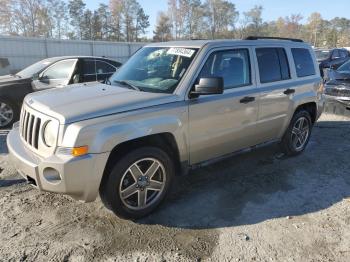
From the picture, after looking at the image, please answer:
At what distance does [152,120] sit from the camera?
3.79 m

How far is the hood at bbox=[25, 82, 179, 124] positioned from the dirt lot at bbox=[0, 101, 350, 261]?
4.05 ft

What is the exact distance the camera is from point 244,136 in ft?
16.2

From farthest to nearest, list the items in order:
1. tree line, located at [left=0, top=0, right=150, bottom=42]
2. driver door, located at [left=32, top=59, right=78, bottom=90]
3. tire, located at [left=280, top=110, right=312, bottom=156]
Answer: tree line, located at [left=0, top=0, right=150, bottom=42]
driver door, located at [left=32, top=59, right=78, bottom=90]
tire, located at [left=280, top=110, right=312, bottom=156]

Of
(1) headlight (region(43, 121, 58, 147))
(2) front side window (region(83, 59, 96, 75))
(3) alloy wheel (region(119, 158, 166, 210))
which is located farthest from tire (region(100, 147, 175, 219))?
Result: (2) front side window (region(83, 59, 96, 75))

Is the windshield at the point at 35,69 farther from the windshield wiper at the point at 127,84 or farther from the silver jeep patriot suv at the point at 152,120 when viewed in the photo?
the windshield wiper at the point at 127,84

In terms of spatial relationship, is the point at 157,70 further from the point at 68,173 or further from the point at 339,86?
the point at 339,86

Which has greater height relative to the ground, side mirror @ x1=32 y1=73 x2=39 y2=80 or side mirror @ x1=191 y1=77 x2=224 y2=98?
side mirror @ x1=191 y1=77 x2=224 y2=98

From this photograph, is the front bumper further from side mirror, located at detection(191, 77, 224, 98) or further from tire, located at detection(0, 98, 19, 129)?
tire, located at detection(0, 98, 19, 129)

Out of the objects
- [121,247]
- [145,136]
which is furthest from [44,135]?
[121,247]

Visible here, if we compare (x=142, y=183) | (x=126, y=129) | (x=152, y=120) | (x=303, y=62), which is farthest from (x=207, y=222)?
(x=303, y=62)

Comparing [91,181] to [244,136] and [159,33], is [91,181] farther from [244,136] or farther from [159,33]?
[159,33]

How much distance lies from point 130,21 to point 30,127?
81884mm

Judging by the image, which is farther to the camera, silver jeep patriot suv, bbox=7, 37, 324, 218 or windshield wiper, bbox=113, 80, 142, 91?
windshield wiper, bbox=113, 80, 142, 91

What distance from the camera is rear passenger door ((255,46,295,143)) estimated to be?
16.5ft
